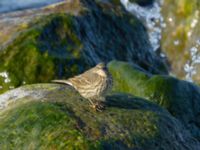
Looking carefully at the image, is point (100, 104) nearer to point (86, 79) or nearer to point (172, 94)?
point (86, 79)

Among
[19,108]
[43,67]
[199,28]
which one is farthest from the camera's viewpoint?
[199,28]

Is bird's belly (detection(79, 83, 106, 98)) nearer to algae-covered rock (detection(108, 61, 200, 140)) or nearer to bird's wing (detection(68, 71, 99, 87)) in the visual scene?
bird's wing (detection(68, 71, 99, 87))

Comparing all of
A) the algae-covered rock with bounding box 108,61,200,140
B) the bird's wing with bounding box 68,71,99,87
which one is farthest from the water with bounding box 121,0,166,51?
the bird's wing with bounding box 68,71,99,87

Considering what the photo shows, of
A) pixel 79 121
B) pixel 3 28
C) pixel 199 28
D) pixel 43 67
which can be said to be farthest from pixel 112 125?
pixel 199 28

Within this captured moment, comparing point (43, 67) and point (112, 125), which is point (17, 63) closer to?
point (43, 67)

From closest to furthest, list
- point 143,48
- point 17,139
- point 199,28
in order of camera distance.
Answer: point 17,139 → point 143,48 → point 199,28
